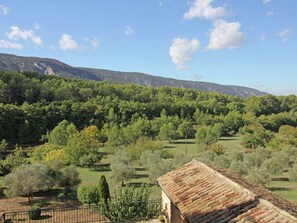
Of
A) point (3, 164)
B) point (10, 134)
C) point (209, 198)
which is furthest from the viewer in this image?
point (10, 134)

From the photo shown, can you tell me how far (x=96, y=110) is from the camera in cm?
7912

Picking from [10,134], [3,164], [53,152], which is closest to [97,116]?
[10,134]

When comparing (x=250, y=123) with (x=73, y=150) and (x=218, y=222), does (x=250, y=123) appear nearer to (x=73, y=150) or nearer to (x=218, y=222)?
(x=73, y=150)

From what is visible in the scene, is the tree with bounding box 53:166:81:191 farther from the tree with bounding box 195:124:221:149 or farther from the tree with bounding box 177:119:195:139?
the tree with bounding box 177:119:195:139

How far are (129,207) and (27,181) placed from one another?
13183mm

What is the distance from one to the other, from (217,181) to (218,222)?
3.26 m

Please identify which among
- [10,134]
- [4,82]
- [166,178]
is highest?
[4,82]

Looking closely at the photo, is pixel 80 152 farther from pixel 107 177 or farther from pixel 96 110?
pixel 96 110

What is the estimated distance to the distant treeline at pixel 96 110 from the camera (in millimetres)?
68188

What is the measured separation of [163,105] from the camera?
96.4 m

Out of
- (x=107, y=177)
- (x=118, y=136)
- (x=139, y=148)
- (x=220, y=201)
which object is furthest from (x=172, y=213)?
(x=118, y=136)

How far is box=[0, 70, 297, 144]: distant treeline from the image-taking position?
224 ft

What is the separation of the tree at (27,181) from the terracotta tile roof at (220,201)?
15.3 m

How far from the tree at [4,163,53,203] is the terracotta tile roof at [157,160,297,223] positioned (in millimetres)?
15321
